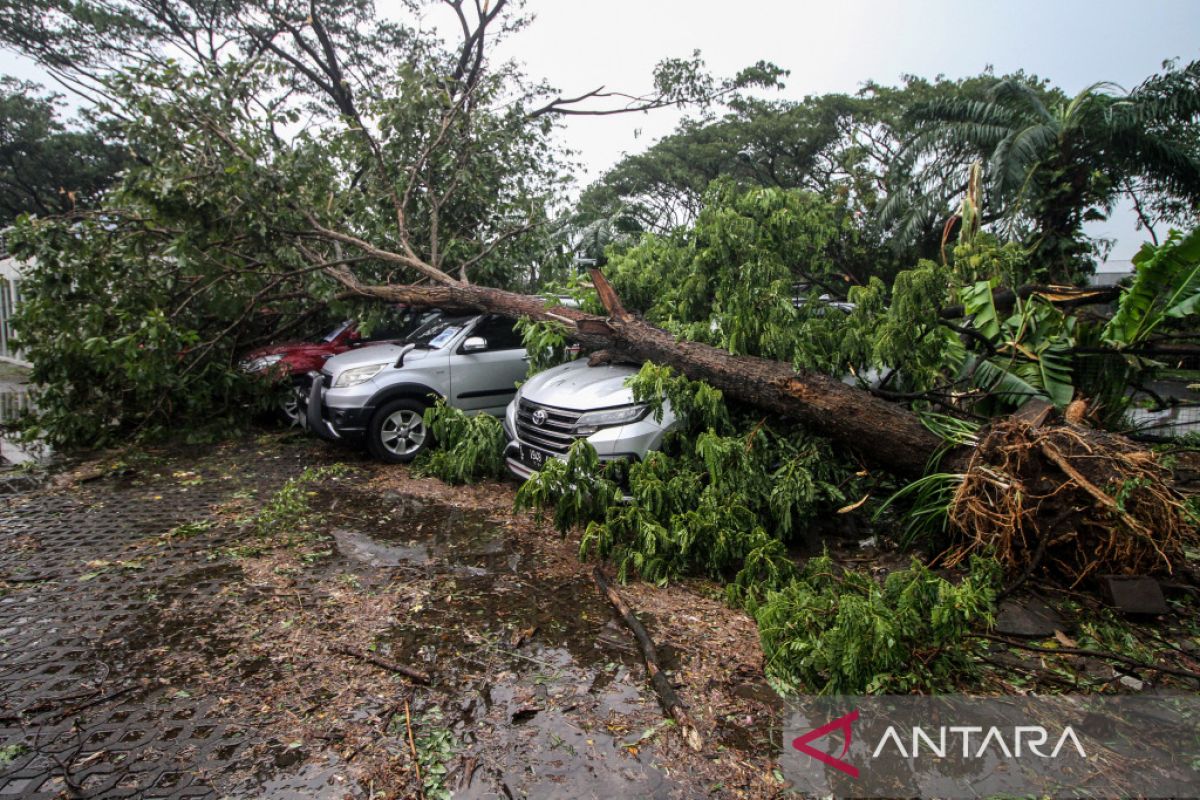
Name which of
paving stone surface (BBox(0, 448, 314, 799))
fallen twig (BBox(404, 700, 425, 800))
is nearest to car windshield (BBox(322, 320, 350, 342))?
paving stone surface (BBox(0, 448, 314, 799))

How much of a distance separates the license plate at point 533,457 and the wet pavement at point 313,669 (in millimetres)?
622

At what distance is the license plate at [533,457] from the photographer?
5.56 meters

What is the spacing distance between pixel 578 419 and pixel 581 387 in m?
0.39

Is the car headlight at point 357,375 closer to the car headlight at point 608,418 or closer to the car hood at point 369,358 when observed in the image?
the car hood at point 369,358

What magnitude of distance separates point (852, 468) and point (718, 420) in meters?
1.00

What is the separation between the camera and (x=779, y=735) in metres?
2.77

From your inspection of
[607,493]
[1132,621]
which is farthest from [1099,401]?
[607,493]

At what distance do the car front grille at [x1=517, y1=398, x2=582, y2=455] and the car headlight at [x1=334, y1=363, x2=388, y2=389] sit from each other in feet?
6.02

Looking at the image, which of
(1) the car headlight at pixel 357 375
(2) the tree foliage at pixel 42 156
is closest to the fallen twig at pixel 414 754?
(1) the car headlight at pixel 357 375

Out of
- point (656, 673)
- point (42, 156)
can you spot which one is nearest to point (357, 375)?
point (656, 673)

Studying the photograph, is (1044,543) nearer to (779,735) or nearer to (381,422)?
(779,735)

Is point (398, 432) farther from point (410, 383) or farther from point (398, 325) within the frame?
point (398, 325)

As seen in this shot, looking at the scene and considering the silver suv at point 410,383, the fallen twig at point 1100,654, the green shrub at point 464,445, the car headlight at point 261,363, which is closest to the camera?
the fallen twig at point 1100,654

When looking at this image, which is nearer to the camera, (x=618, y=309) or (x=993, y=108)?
(x=618, y=309)
